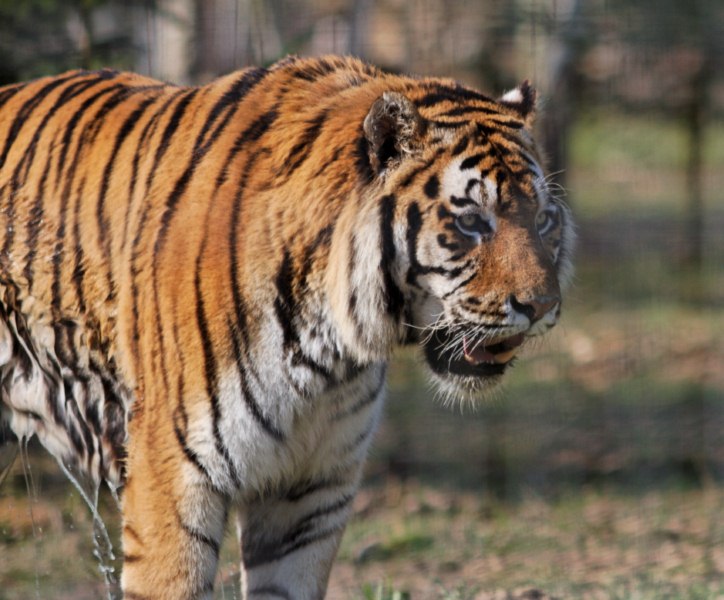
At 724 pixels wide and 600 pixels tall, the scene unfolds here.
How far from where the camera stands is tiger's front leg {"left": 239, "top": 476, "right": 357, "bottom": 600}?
2.51 meters

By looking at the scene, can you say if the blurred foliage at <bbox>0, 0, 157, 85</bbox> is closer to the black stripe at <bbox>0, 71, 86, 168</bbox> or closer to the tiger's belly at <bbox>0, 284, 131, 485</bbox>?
the black stripe at <bbox>0, 71, 86, 168</bbox>

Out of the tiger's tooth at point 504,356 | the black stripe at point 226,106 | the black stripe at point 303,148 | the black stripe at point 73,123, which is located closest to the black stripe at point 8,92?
the black stripe at point 73,123

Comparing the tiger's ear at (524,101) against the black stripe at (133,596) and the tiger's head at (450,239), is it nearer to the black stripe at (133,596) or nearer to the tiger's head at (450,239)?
the tiger's head at (450,239)

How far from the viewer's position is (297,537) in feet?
8.32

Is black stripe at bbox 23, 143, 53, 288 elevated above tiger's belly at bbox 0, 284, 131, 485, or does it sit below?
above

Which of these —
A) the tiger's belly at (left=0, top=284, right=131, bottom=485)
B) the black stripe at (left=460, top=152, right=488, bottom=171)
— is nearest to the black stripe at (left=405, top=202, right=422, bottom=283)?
the black stripe at (left=460, top=152, right=488, bottom=171)

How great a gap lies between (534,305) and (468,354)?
218mm

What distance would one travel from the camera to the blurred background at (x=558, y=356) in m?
3.78

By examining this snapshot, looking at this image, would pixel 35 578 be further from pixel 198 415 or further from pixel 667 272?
pixel 667 272

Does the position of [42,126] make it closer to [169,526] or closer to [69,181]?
[69,181]

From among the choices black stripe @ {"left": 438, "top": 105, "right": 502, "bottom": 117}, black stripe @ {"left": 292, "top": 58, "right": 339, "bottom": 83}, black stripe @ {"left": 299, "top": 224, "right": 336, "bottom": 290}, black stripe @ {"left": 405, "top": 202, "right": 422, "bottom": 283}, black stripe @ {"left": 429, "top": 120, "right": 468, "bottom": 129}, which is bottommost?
black stripe @ {"left": 299, "top": 224, "right": 336, "bottom": 290}

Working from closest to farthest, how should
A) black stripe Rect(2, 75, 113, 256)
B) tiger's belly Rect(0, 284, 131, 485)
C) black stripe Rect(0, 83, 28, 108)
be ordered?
tiger's belly Rect(0, 284, 131, 485), black stripe Rect(2, 75, 113, 256), black stripe Rect(0, 83, 28, 108)

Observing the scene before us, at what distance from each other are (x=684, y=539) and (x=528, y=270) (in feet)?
7.54

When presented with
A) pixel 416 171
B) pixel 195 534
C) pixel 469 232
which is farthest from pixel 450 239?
pixel 195 534
